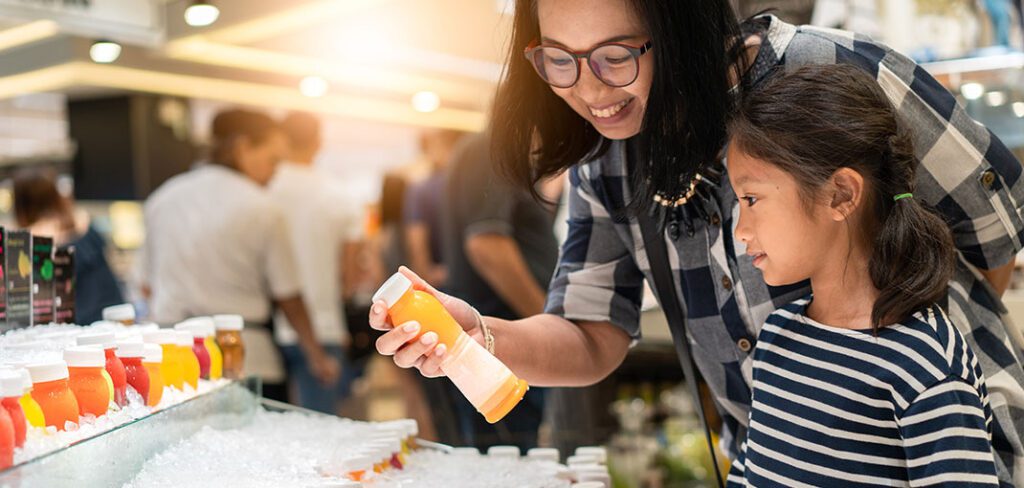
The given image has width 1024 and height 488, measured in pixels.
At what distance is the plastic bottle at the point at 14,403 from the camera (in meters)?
1.11

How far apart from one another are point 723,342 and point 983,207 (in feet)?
1.50

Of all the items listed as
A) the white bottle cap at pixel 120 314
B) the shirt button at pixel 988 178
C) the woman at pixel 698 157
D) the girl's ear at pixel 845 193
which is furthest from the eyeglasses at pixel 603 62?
the white bottle cap at pixel 120 314

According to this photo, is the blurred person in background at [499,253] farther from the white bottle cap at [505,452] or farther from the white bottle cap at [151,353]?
the white bottle cap at [151,353]

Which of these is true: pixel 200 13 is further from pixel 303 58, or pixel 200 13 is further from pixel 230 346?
pixel 230 346

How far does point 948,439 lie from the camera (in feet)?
3.98

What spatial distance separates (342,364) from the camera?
5625 millimetres

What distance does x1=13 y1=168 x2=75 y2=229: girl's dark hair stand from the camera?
176 inches

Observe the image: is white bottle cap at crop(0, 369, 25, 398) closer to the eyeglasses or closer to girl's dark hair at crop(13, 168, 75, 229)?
the eyeglasses

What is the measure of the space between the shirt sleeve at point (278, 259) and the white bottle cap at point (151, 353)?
274 centimetres

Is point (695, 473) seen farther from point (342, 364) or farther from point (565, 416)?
point (342, 364)

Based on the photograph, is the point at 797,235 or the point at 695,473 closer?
the point at 797,235

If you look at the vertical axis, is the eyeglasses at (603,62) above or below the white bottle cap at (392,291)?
above

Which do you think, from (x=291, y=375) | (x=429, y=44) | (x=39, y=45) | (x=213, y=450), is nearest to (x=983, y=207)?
(x=213, y=450)

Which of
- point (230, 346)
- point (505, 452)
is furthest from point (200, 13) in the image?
point (505, 452)
